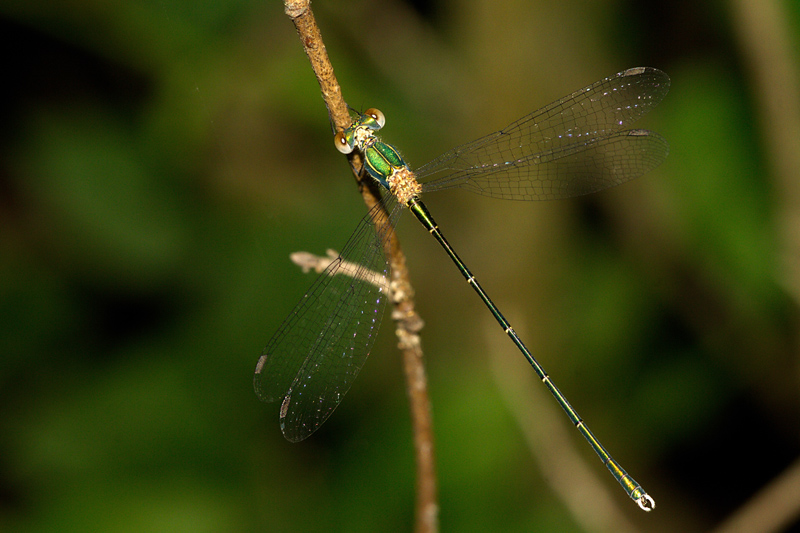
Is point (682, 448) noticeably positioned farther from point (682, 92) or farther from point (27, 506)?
point (27, 506)

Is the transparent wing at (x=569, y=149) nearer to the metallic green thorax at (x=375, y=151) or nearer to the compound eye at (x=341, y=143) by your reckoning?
the metallic green thorax at (x=375, y=151)

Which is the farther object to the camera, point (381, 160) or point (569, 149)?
point (569, 149)

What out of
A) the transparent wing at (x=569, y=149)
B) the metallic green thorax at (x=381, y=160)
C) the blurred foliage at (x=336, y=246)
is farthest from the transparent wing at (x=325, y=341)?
the blurred foliage at (x=336, y=246)

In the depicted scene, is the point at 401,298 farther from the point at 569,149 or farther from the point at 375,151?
the point at 569,149

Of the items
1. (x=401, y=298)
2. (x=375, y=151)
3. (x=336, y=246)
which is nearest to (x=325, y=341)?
(x=401, y=298)

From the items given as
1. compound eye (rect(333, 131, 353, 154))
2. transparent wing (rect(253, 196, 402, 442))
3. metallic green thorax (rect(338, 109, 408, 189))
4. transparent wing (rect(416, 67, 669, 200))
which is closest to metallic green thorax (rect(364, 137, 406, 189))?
metallic green thorax (rect(338, 109, 408, 189))

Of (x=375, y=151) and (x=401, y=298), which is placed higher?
(x=375, y=151)

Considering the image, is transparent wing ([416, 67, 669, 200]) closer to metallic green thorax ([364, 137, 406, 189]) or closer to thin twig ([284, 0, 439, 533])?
metallic green thorax ([364, 137, 406, 189])
